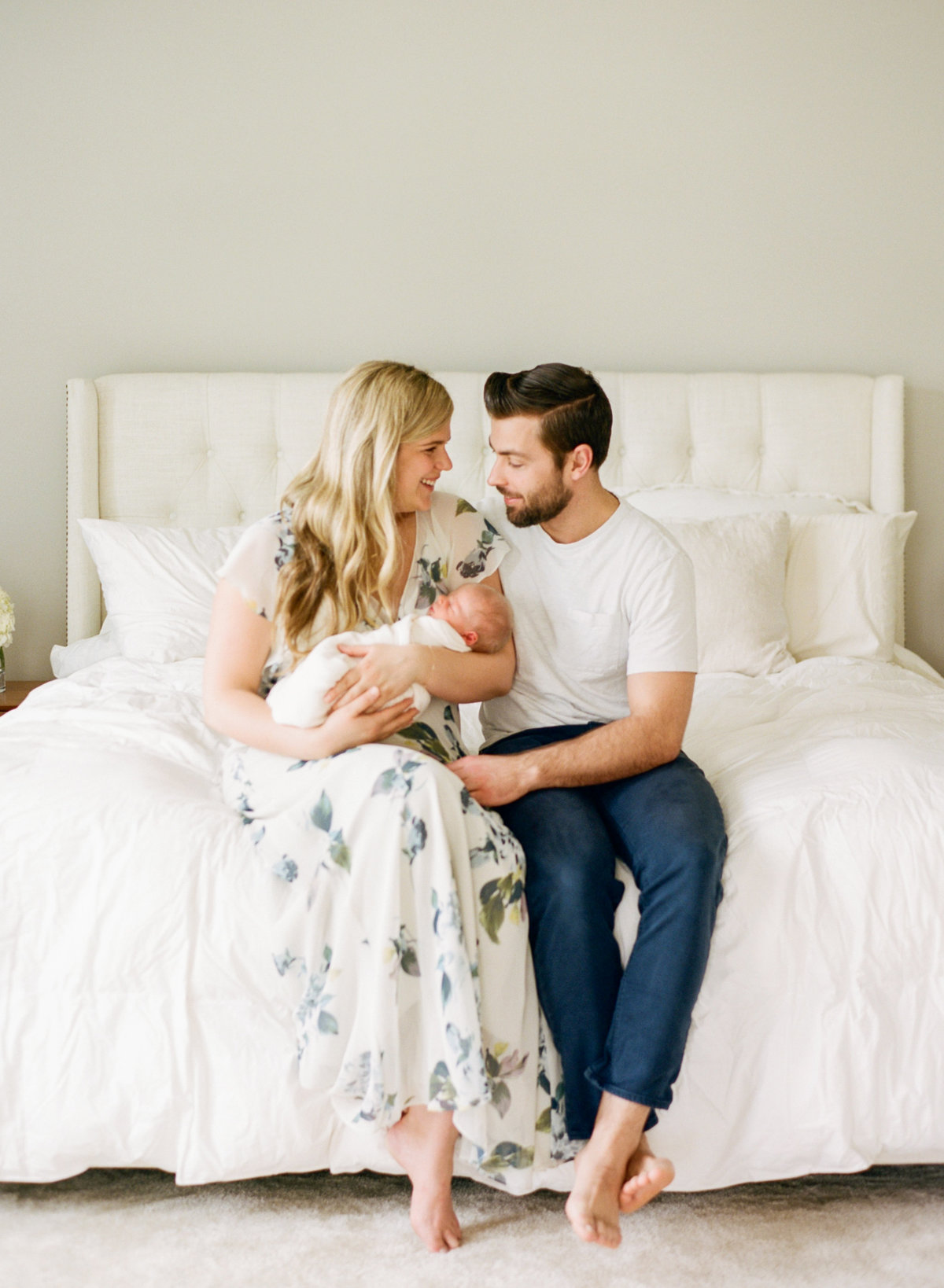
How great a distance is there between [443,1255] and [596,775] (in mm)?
676

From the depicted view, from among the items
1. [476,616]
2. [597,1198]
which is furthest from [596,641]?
[597,1198]

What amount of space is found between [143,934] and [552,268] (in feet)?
Result: 7.40

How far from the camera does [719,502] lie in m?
2.84

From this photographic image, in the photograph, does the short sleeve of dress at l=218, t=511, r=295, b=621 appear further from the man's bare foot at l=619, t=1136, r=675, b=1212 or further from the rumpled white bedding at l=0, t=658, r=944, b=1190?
the man's bare foot at l=619, t=1136, r=675, b=1212

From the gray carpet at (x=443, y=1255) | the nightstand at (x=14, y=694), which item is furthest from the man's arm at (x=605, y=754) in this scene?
the nightstand at (x=14, y=694)

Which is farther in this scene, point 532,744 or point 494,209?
point 494,209

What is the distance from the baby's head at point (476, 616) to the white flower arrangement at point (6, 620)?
1.47 meters

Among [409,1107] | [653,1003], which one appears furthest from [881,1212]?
[409,1107]

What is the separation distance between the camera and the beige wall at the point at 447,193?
2891 millimetres

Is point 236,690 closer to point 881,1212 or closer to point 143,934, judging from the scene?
point 143,934

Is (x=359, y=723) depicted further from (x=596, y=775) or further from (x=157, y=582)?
(x=157, y=582)

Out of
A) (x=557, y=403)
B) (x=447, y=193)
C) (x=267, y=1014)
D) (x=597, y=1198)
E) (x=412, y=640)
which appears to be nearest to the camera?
(x=597, y=1198)

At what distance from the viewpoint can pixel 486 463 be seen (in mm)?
2934

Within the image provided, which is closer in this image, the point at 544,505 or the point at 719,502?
the point at 544,505
